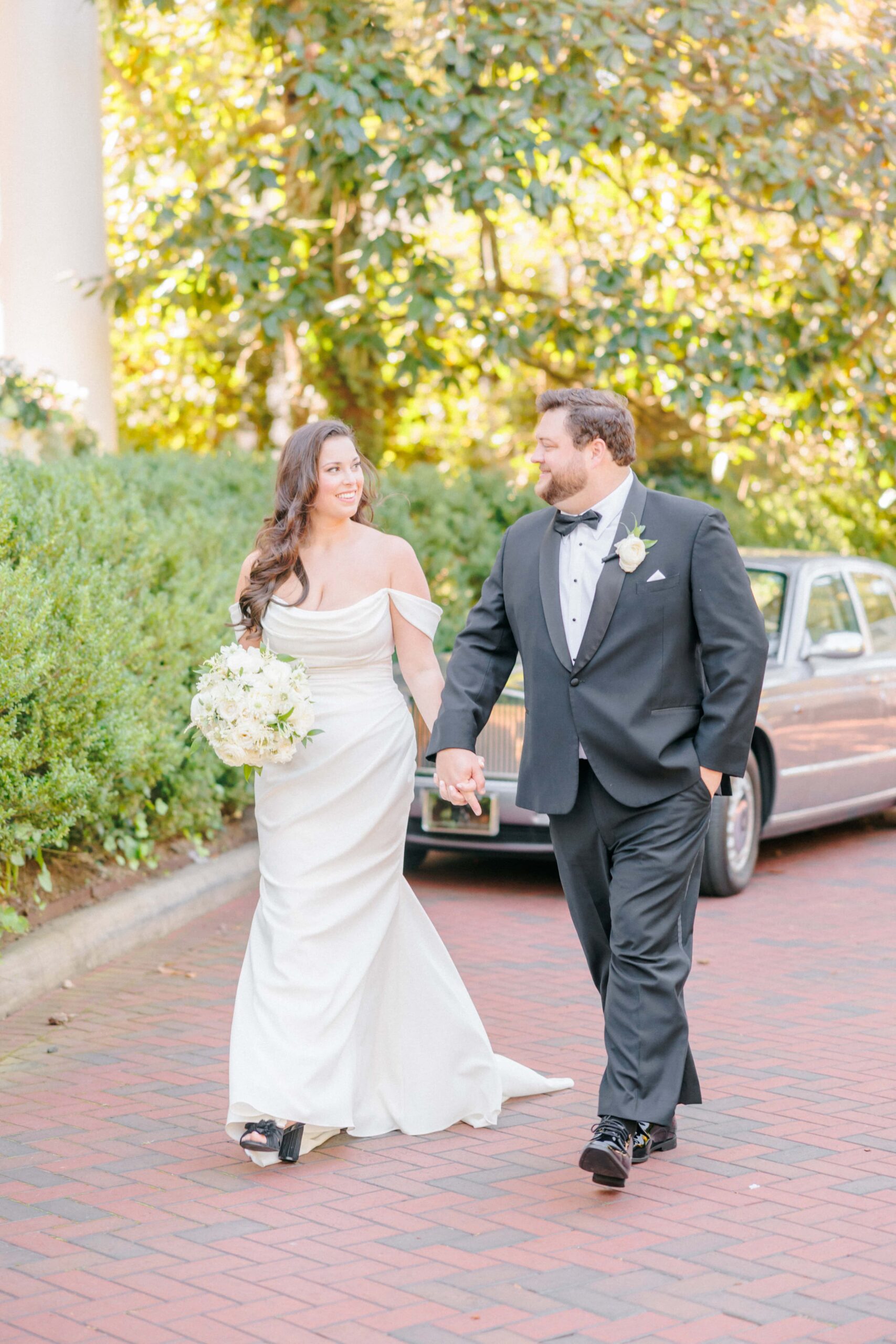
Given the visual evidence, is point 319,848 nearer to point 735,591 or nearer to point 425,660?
point 425,660

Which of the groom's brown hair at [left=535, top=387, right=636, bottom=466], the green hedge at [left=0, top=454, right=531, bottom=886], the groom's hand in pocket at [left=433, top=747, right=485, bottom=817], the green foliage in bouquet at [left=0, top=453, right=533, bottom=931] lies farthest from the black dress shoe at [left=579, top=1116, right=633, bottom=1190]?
the green hedge at [left=0, top=454, right=531, bottom=886]

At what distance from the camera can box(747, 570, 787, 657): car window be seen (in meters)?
9.07

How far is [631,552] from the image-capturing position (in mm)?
4254

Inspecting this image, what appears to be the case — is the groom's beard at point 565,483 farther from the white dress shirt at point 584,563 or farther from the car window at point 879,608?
the car window at point 879,608

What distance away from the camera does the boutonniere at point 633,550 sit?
4.25 meters

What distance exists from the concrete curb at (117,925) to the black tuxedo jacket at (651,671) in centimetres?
252

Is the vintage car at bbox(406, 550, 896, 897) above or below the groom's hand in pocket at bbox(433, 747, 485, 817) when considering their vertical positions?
below

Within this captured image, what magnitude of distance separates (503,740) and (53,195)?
691 cm

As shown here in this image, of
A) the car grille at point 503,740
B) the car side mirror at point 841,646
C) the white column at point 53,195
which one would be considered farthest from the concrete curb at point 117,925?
the white column at point 53,195

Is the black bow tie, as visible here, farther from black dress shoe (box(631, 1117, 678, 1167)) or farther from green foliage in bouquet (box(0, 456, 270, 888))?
green foliage in bouquet (box(0, 456, 270, 888))

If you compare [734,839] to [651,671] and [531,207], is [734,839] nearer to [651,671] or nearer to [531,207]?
[651,671]

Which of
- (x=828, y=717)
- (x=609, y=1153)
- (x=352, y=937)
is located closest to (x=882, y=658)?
(x=828, y=717)

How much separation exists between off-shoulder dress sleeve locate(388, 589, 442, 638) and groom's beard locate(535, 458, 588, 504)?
0.59 m

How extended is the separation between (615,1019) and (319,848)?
1007 millimetres
